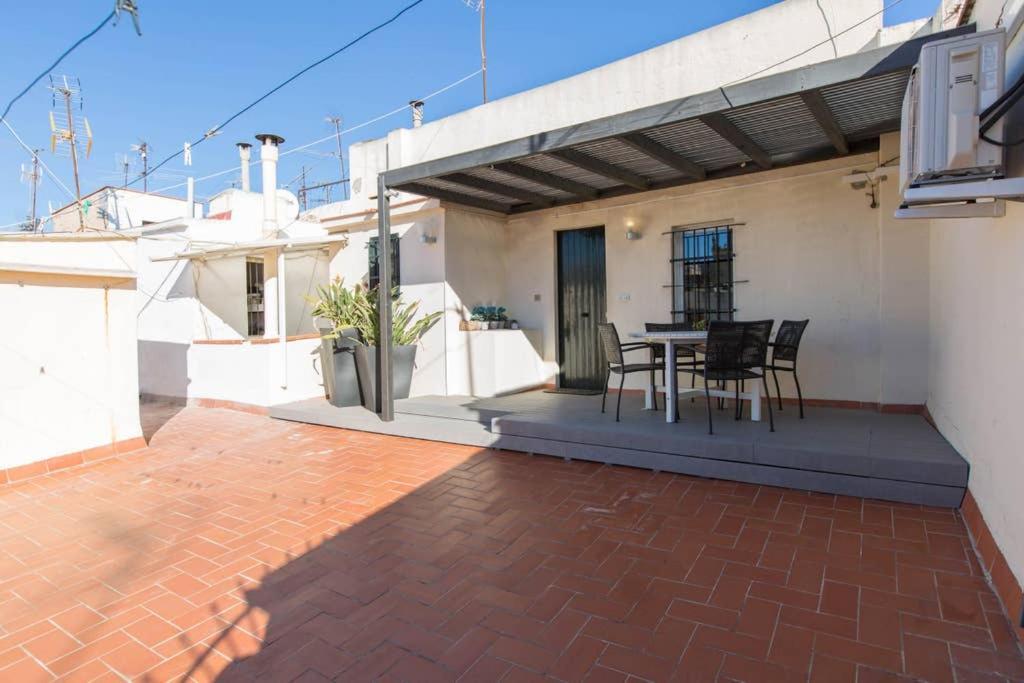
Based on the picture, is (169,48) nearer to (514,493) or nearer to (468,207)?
(468,207)

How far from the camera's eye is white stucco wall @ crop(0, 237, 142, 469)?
170 inches

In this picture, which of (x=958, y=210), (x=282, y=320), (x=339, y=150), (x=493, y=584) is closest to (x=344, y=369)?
(x=282, y=320)

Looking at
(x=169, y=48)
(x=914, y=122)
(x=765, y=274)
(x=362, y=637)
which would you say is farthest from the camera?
(x=169, y=48)

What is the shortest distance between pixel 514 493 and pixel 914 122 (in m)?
3.04

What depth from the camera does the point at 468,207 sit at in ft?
22.7

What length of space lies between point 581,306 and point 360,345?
2.98m

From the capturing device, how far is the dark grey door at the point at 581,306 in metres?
6.83

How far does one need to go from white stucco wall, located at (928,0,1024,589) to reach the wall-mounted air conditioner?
0.30 feet

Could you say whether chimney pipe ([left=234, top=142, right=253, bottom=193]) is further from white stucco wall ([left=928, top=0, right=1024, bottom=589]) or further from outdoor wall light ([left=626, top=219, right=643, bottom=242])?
white stucco wall ([left=928, top=0, right=1024, bottom=589])

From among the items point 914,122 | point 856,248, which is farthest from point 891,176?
point 914,122

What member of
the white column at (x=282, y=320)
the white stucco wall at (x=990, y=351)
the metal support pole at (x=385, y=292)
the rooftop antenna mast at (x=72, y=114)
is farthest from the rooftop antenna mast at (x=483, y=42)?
the rooftop antenna mast at (x=72, y=114)

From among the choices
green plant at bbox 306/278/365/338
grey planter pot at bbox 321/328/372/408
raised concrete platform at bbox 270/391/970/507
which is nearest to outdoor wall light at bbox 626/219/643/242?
raised concrete platform at bbox 270/391/970/507

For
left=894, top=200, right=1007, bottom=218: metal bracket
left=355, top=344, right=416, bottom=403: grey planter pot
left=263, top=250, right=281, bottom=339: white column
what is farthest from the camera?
left=263, top=250, right=281, bottom=339: white column

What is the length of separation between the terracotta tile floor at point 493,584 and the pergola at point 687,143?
8.35ft
